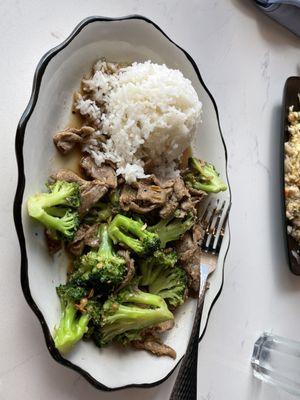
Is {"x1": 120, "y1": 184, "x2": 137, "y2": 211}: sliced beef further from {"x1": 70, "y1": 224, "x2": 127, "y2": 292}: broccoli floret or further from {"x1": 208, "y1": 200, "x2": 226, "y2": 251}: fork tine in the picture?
{"x1": 208, "y1": 200, "x2": 226, "y2": 251}: fork tine

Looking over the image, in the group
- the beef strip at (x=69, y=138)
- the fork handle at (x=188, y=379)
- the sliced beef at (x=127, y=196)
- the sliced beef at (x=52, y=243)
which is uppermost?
the beef strip at (x=69, y=138)

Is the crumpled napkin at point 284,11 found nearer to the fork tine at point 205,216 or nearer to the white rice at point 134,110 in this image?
the white rice at point 134,110

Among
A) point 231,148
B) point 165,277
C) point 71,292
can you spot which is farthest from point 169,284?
point 231,148

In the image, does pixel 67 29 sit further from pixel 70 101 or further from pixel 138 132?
pixel 138 132

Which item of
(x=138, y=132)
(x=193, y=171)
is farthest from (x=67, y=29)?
(x=193, y=171)

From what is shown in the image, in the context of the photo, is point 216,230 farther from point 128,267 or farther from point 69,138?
point 69,138

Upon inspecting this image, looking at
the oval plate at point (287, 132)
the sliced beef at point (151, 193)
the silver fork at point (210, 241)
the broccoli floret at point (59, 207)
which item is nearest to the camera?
the broccoli floret at point (59, 207)

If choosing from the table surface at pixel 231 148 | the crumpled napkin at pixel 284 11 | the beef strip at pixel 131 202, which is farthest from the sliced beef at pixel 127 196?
the crumpled napkin at pixel 284 11

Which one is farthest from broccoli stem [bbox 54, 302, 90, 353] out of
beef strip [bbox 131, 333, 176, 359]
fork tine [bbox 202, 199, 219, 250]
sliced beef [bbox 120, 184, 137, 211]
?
fork tine [bbox 202, 199, 219, 250]
